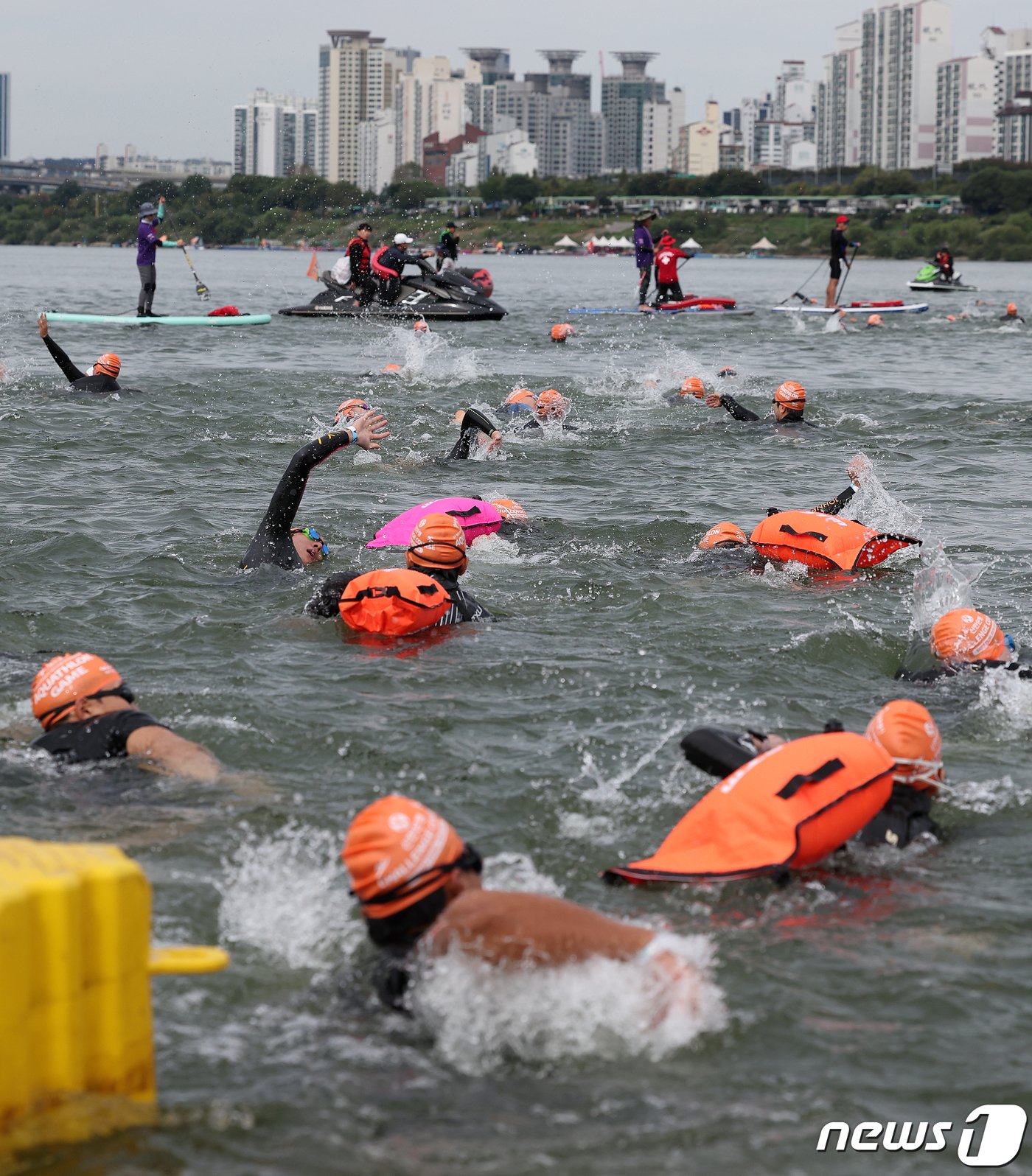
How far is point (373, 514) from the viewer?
41.5 feet

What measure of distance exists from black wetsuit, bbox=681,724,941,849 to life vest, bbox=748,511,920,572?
4331 millimetres

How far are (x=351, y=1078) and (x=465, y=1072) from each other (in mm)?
332

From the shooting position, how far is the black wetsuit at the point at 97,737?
6203 mm

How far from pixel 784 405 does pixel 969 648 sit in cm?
865

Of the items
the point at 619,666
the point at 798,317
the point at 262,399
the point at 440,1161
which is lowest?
the point at 440,1161

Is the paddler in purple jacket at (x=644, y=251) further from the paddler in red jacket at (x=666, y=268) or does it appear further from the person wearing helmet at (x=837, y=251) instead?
the person wearing helmet at (x=837, y=251)

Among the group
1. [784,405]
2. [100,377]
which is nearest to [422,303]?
[100,377]

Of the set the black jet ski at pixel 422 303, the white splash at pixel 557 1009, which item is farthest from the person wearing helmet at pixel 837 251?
the white splash at pixel 557 1009

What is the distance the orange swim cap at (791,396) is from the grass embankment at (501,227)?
54.5 meters

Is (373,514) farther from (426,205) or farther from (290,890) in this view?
(426,205)

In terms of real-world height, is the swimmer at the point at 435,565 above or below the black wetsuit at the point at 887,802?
above

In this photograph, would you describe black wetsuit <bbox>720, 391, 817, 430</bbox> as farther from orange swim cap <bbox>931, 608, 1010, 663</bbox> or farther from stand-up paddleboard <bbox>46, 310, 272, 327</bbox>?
stand-up paddleboard <bbox>46, 310, 272, 327</bbox>

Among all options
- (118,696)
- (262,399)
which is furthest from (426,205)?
(118,696)

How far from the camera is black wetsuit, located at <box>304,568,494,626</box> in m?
8.58
